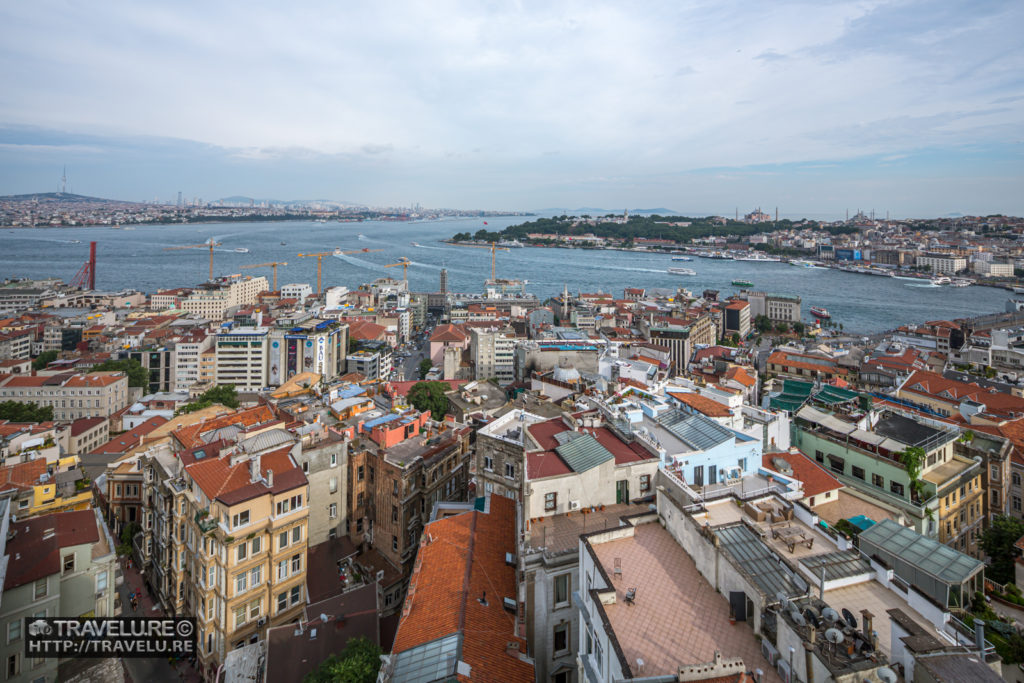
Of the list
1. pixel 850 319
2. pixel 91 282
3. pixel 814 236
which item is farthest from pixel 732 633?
pixel 814 236

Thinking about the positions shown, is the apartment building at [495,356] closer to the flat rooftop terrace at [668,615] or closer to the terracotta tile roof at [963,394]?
the terracotta tile roof at [963,394]

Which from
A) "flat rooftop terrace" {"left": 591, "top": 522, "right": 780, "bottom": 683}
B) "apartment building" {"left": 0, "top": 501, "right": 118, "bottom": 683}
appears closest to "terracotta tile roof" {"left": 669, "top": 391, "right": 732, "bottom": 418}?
"flat rooftop terrace" {"left": 591, "top": 522, "right": 780, "bottom": 683}

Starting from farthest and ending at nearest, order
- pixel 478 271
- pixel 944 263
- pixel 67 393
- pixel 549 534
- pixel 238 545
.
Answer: pixel 478 271
pixel 944 263
pixel 67 393
pixel 238 545
pixel 549 534

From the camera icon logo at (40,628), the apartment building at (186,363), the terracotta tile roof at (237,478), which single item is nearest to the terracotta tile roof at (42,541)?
the camera icon logo at (40,628)

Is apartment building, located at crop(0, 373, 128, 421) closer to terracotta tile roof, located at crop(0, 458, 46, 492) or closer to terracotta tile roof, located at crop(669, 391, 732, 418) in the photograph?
terracotta tile roof, located at crop(0, 458, 46, 492)

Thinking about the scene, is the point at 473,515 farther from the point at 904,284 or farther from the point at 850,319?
the point at 904,284

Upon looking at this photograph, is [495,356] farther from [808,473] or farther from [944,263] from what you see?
[944,263]

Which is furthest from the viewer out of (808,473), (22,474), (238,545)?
(22,474)

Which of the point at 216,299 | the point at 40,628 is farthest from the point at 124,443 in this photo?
the point at 216,299
